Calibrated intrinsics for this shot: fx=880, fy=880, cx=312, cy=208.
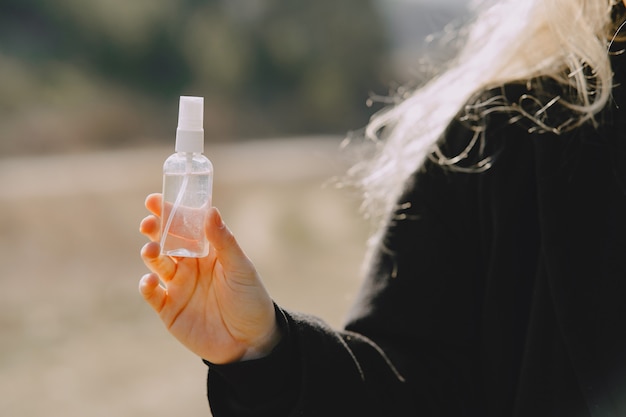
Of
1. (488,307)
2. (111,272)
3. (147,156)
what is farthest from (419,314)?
(147,156)

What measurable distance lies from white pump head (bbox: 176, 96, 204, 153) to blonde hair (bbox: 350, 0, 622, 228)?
386 millimetres

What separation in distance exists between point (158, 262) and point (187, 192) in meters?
0.09

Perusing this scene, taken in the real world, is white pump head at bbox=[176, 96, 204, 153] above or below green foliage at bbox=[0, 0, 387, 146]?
below

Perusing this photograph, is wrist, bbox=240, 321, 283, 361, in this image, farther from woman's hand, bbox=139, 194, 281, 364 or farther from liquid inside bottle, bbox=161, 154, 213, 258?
liquid inside bottle, bbox=161, 154, 213, 258

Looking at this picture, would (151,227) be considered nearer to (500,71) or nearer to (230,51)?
(500,71)

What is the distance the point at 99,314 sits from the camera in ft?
16.3

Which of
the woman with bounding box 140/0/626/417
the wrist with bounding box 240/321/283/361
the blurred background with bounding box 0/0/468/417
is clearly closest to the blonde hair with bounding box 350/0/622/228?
the woman with bounding box 140/0/626/417

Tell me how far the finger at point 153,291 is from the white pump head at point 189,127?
0.15m

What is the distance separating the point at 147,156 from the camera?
12.1 meters

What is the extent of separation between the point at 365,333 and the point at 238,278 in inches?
12.6

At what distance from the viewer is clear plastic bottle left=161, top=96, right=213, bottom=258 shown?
3.25ft

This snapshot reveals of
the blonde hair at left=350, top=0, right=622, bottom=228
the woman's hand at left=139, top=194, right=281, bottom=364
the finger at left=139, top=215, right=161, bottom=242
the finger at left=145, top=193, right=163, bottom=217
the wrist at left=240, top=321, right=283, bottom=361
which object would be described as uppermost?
the blonde hair at left=350, top=0, right=622, bottom=228

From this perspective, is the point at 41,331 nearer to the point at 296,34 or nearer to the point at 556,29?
the point at 556,29

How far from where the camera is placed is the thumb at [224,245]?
94 cm
